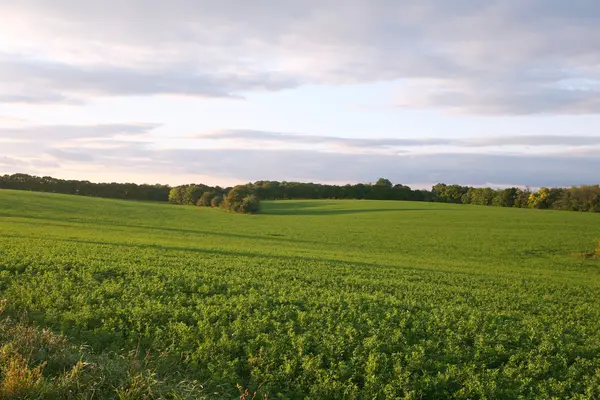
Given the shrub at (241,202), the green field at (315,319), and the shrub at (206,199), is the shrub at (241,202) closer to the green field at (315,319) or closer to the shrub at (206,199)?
the shrub at (206,199)

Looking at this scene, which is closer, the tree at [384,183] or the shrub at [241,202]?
the shrub at [241,202]

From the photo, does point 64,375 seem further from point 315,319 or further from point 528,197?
point 528,197

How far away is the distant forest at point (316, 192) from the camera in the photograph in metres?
86.3

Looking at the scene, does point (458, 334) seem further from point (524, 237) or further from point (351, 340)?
point (524, 237)

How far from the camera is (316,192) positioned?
391 ft

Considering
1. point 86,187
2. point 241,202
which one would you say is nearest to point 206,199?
point 241,202

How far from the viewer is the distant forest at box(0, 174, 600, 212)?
86.3 metres

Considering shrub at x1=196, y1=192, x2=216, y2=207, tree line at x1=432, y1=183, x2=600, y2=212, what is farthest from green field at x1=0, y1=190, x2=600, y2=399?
tree line at x1=432, y1=183, x2=600, y2=212

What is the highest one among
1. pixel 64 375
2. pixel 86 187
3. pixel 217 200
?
pixel 86 187

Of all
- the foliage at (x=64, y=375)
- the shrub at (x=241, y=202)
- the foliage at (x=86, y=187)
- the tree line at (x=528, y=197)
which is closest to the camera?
the foliage at (x=64, y=375)

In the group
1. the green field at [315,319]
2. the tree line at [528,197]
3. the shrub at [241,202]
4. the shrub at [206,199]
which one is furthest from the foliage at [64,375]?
the tree line at [528,197]

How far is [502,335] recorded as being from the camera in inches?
464

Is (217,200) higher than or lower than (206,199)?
lower

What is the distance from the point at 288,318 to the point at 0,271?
1110 cm
